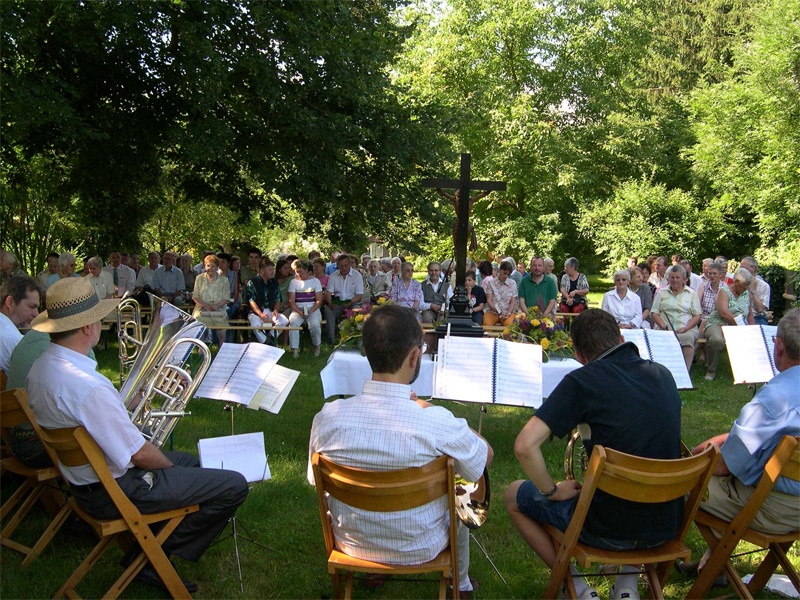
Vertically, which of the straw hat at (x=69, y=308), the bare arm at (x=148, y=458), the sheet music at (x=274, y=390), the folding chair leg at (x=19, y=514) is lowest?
the folding chair leg at (x=19, y=514)

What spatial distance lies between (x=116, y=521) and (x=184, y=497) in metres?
0.31

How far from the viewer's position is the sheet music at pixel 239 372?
172 inches

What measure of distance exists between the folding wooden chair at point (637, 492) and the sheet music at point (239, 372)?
2180 mm

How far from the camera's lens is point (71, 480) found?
3105 mm

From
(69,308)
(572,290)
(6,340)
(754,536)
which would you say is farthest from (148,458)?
(572,290)

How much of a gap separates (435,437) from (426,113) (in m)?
11.2

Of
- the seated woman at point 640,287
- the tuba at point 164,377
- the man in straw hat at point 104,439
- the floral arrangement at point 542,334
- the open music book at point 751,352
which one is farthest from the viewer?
the seated woman at point 640,287

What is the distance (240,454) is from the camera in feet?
13.0

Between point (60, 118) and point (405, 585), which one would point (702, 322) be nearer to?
point (405, 585)

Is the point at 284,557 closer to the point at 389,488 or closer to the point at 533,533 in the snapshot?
the point at 533,533

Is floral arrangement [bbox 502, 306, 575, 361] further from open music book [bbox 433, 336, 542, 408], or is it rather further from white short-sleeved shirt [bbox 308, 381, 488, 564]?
white short-sleeved shirt [bbox 308, 381, 488, 564]

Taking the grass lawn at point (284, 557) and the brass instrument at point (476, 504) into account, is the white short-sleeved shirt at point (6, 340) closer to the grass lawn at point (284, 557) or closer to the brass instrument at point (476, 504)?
the grass lawn at point (284, 557)

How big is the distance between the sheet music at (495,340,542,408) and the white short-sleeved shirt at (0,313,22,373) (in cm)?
309

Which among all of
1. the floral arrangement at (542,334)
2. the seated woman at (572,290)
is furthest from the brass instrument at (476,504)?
the seated woman at (572,290)
